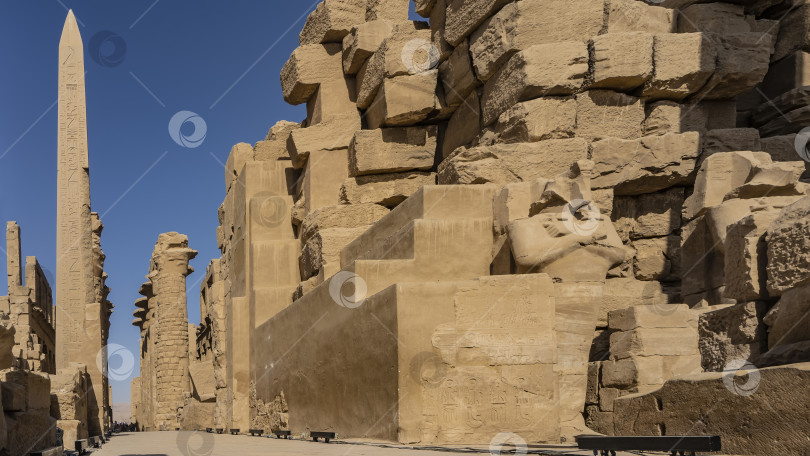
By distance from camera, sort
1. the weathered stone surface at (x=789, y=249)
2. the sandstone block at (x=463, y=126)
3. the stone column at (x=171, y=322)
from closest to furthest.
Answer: the weathered stone surface at (x=789, y=249) → the sandstone block at (x=463, y=126) → the stone column at (x=171, y=322)

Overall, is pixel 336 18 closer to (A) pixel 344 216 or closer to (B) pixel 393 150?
(B) pixel 393 150

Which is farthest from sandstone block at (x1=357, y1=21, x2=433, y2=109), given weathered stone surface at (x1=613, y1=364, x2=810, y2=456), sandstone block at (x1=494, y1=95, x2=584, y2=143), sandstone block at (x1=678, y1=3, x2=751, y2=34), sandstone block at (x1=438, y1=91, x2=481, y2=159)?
weathered stone surface at (x1=613, y1=364, x2=810, y2=456)

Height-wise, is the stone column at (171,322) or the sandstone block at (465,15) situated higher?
the sandstone block at (465,15)

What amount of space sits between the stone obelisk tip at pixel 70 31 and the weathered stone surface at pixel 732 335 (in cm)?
1591

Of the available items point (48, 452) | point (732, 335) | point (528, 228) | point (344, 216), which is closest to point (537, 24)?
point (528, 228)

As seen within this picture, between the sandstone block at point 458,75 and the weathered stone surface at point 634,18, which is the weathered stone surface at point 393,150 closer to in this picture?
the sandstone block at point 458,75

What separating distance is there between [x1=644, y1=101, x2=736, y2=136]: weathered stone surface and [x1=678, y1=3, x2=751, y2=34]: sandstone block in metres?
0.94

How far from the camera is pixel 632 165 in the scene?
9133mm

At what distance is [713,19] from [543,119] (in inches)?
106

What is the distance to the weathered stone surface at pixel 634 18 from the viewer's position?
9.82 meters

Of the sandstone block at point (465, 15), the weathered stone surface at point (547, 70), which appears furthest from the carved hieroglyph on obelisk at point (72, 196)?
the weathered stone surface at point (547, 70)

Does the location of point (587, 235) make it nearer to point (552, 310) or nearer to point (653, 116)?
point (552, 310)

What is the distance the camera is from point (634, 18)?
9.88m

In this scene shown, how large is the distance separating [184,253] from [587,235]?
16277 millimetres
